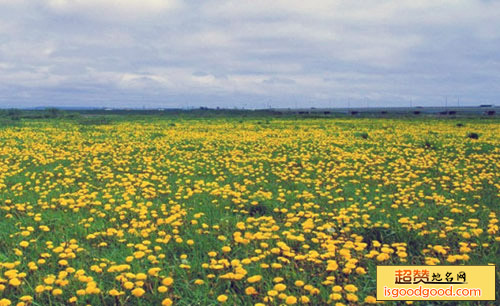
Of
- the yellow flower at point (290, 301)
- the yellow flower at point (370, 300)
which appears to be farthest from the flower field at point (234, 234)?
the yellow flower at point (370, 300)

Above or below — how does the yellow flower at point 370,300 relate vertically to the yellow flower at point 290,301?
below

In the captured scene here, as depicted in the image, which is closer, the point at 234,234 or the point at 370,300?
the point at 370,300

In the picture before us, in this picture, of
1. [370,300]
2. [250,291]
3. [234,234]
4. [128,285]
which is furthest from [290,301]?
[234,234]

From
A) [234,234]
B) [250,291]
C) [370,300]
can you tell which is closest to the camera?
[370,300]

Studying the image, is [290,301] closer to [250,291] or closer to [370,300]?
[250,291]

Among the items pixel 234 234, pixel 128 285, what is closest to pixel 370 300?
pixel 234 234

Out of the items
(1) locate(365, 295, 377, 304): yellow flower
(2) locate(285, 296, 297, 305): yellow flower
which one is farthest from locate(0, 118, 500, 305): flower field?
(1) locate(365, 295, 377, 304): yellow flower

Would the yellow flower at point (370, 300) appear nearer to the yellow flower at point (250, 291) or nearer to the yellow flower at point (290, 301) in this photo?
the yellow flower at point (290, 301)

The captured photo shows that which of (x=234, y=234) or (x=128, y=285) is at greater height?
(x=234, y=234)

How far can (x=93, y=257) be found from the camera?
12.9ft

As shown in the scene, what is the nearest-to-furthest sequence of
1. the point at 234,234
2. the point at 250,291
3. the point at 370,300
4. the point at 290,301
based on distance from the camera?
the point at 290,301, the point at 370,300, the point at 250,291, the point at 234,234

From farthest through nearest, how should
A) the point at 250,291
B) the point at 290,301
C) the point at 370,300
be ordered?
the point at 250,291 → the point at 370,300 → the point at 290,301

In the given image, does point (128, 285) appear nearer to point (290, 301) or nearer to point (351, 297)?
point (290, 301)

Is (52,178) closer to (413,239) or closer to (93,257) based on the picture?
(93,257)
